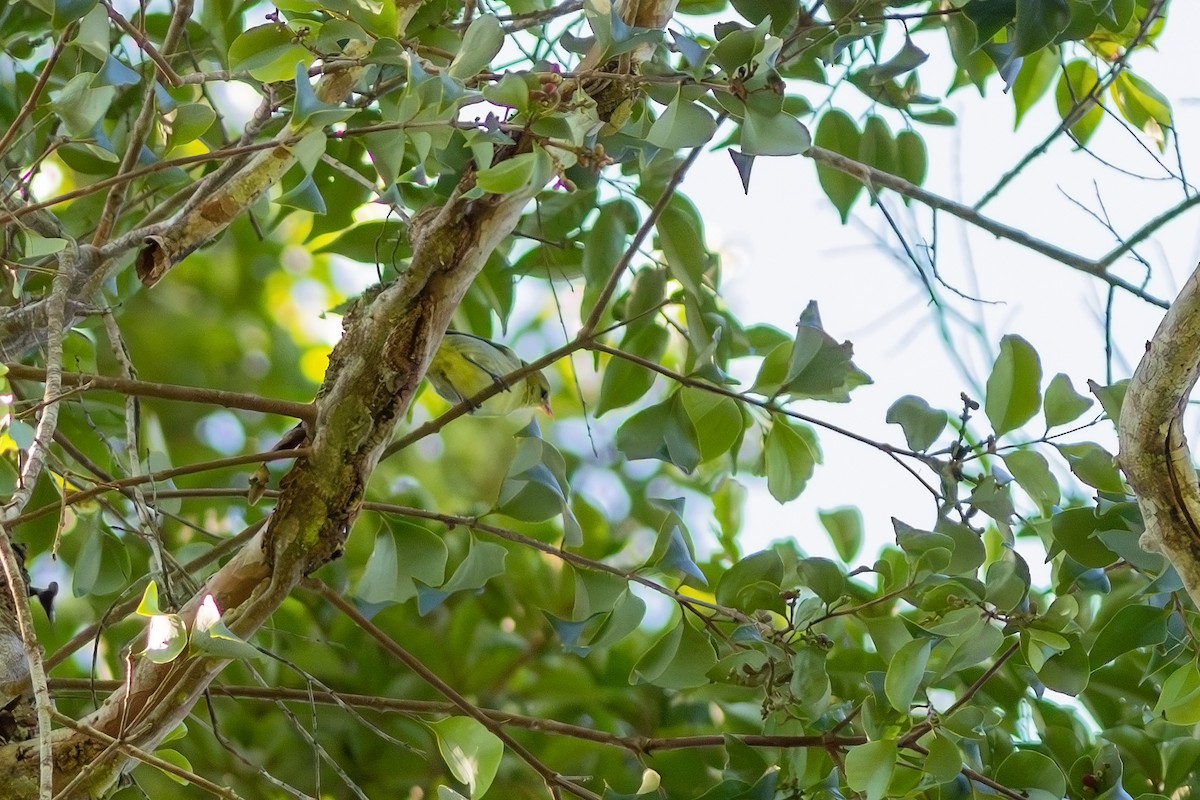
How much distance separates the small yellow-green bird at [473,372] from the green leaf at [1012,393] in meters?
0.80

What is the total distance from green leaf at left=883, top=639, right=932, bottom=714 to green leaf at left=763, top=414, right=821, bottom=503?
11.5 inches

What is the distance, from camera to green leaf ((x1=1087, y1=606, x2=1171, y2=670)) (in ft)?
2.75

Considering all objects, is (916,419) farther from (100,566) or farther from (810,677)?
(100,566)

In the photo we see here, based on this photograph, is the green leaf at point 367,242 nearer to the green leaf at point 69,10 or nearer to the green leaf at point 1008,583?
the green leaf at point 69,10

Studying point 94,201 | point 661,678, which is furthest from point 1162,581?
point 94,201

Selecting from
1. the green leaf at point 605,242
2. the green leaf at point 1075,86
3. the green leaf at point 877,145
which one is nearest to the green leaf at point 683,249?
the green leaf at point 605,242

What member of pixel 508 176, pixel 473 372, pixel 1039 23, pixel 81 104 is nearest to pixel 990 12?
pixel 1039 23

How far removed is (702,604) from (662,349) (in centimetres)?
40

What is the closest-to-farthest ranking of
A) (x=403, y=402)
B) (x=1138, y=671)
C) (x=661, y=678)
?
(x=403, y=402) → (x=661, y=678) → (x=1138, y=671)

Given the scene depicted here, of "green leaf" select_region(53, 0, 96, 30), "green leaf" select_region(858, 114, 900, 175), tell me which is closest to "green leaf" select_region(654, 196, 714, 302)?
"green leaf" select_region(858, 114, 900, 175)

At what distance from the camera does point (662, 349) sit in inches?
46.4

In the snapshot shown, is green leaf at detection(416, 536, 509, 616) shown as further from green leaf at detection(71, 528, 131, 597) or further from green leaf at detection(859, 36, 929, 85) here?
green leaf at detection(859, 36, 929, 85)

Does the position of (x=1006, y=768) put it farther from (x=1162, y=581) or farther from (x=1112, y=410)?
(x=1112, y=410)

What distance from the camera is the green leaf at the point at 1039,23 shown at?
2.68 feet
